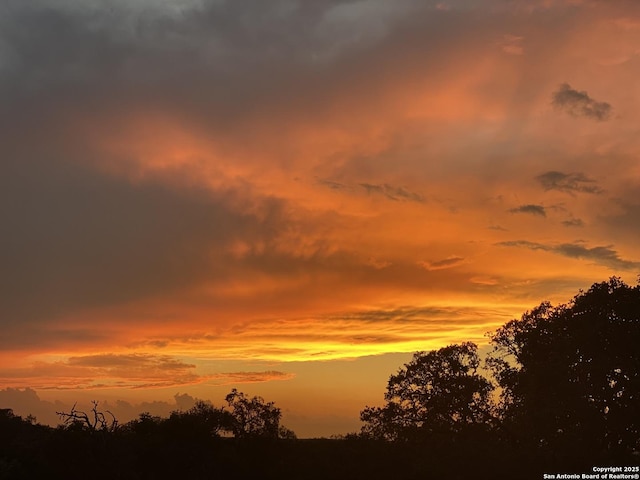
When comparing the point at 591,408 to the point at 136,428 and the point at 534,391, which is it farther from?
the point at 136,428

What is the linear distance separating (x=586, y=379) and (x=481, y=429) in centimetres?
1134

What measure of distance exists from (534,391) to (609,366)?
657cm

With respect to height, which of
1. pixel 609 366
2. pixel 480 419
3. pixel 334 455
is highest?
pixel 609 366

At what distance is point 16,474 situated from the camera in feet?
177

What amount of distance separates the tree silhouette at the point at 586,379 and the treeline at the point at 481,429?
0.09 meters

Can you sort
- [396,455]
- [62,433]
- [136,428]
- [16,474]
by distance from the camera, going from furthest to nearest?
[136,428], [396,455], [62,433], [16,474]

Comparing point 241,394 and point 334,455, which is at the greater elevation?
point 241,394

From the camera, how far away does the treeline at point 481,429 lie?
52.3 metres

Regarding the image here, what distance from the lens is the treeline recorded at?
52281mm

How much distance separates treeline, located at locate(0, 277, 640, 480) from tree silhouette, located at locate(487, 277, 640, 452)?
88mm

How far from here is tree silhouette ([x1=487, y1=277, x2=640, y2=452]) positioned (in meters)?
51.9

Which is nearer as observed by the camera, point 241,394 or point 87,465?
point 87,465

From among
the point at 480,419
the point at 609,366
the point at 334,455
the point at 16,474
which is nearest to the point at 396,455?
the point at 334,455

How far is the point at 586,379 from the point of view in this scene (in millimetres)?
53750
